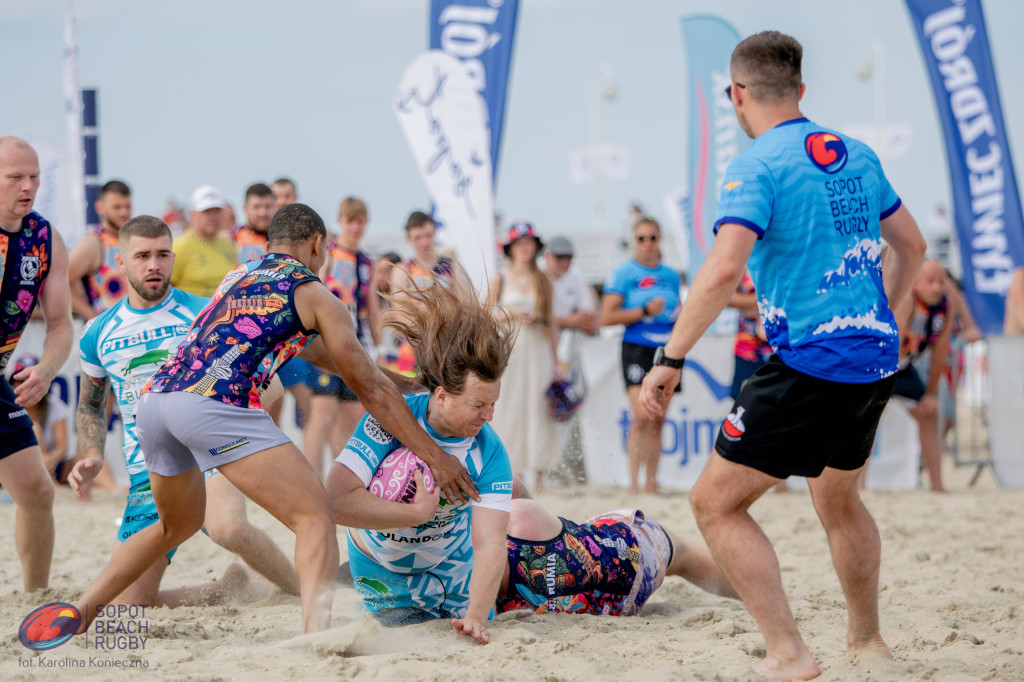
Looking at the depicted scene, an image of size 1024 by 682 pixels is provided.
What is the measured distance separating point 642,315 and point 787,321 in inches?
173

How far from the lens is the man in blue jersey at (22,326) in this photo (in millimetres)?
3889

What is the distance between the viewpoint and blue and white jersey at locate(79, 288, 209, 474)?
12.7 ft

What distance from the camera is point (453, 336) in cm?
318

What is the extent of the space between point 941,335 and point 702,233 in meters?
2.17

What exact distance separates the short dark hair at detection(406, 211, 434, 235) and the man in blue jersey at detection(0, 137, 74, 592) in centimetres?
334

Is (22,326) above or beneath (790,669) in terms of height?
above

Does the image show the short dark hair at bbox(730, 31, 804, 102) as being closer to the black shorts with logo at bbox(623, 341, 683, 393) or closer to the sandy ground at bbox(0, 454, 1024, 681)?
the sandy ground at bbox(0, 454, 1024, 681)

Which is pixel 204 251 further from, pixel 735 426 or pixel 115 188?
pixel 735 426

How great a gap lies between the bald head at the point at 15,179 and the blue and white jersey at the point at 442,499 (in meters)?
1.82

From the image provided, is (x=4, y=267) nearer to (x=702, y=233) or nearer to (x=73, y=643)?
(x=73, y=643)

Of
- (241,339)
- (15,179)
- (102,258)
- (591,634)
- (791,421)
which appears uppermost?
(15,179)

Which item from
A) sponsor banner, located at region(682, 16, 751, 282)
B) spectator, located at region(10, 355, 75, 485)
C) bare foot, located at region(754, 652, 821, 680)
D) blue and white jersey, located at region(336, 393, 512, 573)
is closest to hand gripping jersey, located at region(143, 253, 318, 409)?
blue and white jersey, located at region(336, 393, 512, 573)

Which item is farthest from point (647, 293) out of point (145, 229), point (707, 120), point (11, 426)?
point (11, 426)

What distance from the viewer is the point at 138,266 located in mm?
3947
